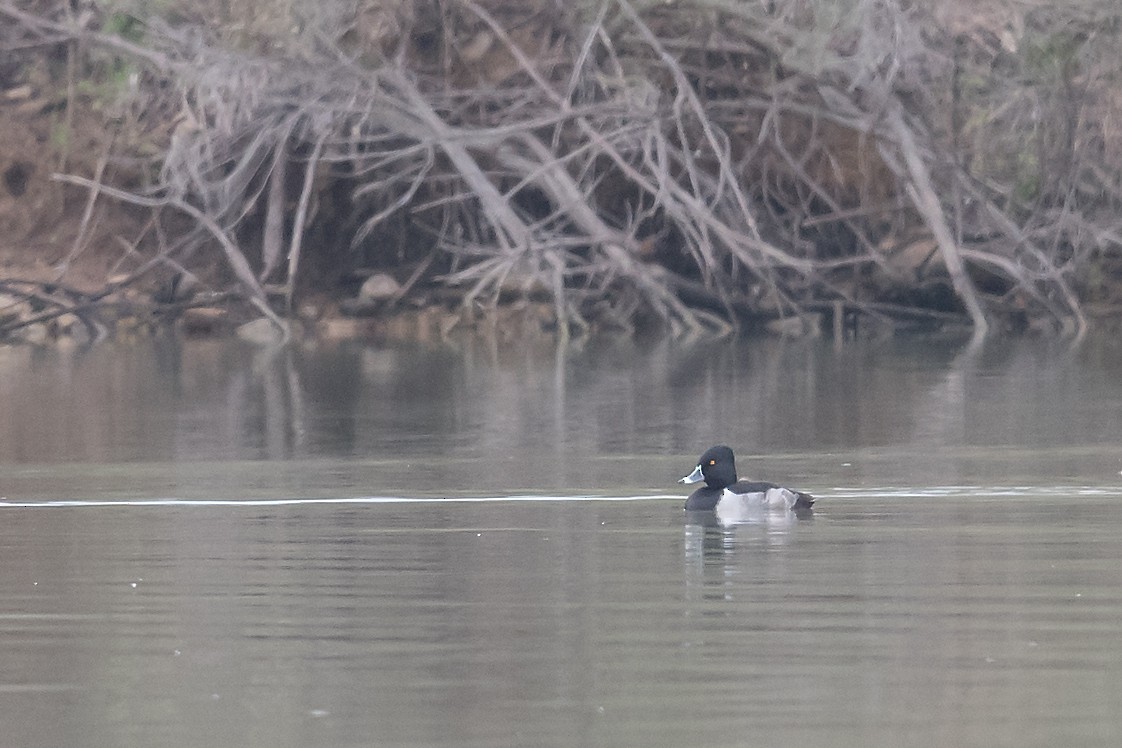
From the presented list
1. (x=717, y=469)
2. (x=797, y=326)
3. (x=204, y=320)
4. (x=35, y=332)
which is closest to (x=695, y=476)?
(x=717, y=469)

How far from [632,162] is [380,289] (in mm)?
3566

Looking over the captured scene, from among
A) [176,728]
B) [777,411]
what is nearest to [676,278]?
[777,411]

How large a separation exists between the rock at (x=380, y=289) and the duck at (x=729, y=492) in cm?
1713

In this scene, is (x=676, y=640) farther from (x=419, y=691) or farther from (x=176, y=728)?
(x=176, y=728)

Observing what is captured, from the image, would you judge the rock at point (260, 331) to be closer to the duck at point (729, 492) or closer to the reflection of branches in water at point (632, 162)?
the reflection of branches in water at point (632, 162)

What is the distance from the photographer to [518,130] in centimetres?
2534

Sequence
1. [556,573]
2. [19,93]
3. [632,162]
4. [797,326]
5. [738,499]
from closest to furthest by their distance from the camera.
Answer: [556,573] < [738,499] < [632,162] < [797,326] < [19,93]

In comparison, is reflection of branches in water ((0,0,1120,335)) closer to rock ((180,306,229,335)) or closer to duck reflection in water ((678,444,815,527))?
rock ((180,306,229,335))

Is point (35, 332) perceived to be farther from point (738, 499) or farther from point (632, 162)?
point (738, 499)

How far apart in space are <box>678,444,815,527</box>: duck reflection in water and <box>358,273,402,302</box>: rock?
56.6ft

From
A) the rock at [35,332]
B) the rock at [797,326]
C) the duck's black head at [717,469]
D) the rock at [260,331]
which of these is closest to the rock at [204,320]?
the rock at [260,331]

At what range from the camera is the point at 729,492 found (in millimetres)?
11484

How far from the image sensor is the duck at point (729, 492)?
11336mm

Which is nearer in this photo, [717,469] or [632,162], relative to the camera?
[717,469]
